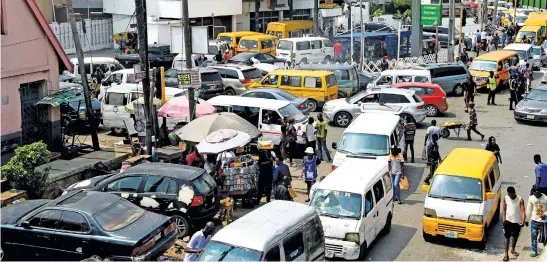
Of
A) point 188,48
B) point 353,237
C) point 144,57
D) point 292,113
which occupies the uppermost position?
point 188,48

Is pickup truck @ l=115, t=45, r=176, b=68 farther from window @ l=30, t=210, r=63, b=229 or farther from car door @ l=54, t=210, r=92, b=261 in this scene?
car door @ l=54, t=210, r=92, b=261

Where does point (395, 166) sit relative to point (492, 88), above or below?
below

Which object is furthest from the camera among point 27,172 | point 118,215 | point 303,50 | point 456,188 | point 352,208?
point 303,50

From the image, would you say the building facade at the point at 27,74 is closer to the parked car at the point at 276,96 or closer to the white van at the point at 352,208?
the parked car at the point at 276,96

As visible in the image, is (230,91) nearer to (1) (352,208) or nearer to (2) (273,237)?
(1) (352,208)

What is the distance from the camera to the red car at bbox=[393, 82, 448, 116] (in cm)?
2969

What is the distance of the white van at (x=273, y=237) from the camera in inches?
474

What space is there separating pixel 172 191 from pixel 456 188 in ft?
19.7

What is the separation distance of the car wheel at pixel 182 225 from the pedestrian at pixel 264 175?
306 centimetres

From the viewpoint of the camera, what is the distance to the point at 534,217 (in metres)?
15.1

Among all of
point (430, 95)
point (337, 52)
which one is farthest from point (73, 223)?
point (337, 52)

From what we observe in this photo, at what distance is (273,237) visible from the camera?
40.1ft

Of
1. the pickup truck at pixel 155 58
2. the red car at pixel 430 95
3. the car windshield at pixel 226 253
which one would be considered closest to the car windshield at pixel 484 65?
the red car at pixel 430 95

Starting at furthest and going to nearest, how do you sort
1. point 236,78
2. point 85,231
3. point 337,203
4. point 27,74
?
point 236,78 < point 27,74 < point 337,203 < point 85,231
